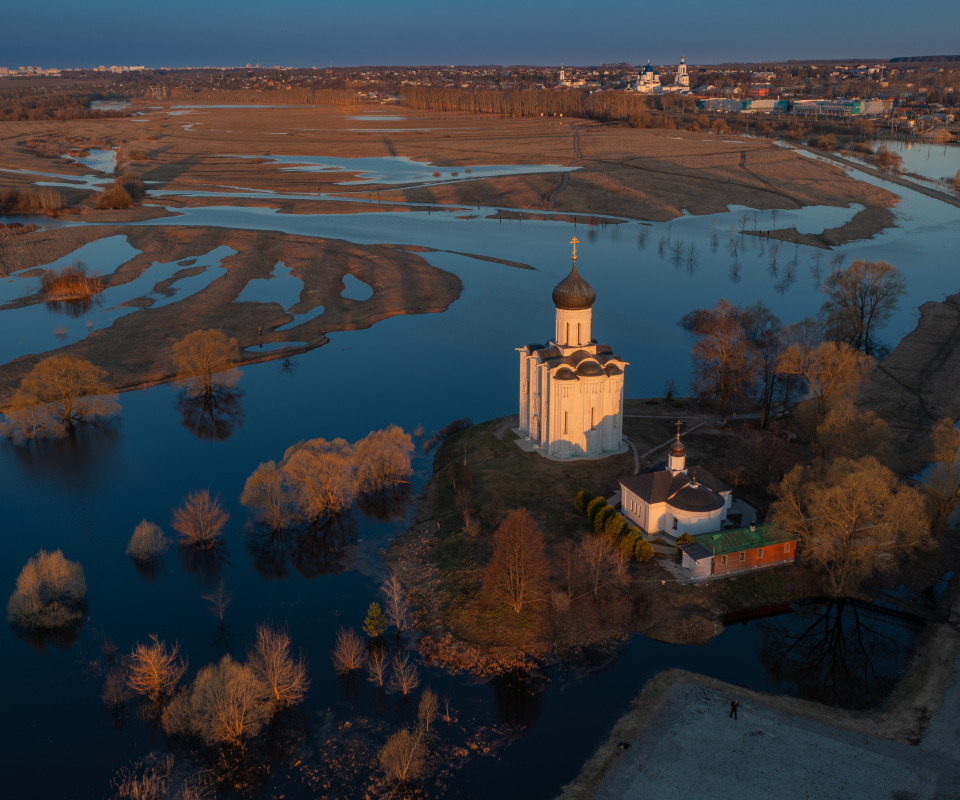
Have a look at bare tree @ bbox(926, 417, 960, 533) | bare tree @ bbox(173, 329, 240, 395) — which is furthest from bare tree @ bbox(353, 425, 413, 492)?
bare tree @ bbox(926, 417, 960, 533)

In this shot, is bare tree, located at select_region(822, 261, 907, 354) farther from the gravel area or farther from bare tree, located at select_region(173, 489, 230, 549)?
bare tree, located at select_region(173, 489, 230, 549)

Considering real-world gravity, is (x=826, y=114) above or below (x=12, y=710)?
above

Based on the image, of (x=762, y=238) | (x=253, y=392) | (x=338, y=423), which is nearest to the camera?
(x=338, y=423)

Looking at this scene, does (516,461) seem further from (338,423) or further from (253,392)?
(253,392)

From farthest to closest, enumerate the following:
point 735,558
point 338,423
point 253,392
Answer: point 253,392, point 338,423, point 735,558

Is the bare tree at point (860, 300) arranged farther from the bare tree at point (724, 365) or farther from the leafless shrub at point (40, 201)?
the leafless shrub at point (40, 201)

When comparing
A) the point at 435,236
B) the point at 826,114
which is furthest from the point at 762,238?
the point at 826,114

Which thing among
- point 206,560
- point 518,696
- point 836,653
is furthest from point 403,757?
point 206,560
